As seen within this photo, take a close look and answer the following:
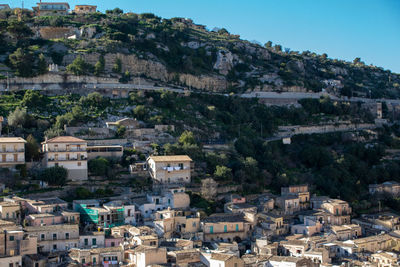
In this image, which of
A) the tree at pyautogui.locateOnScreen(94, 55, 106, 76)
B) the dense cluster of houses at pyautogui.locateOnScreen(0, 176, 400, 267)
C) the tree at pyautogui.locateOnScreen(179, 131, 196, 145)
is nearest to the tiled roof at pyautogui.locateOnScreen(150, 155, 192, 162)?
the dense cluster of houses at pyautogui.locateOnScreen(0, 176, 400, 267)

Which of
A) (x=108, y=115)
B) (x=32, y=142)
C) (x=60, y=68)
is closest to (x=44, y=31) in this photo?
(x=60, y=68)

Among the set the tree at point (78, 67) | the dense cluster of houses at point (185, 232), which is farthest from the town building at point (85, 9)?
the dense cluster of houses at point (185, 232)

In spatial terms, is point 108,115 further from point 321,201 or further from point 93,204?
point 321,201

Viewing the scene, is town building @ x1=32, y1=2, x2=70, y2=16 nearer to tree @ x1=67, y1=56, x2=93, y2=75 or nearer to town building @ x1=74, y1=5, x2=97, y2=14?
town building @ x1=74, y1=5, x2=97, y2=14

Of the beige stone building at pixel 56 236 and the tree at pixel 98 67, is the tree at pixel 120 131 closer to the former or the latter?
the tree at pixel 98 67

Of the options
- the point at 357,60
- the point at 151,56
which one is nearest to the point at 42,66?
the point at 151,56
